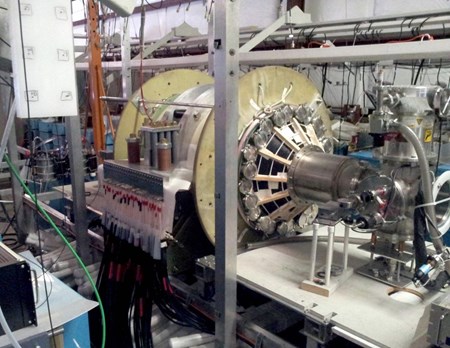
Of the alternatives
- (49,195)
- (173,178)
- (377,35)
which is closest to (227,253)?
(173,178)

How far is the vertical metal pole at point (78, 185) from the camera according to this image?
2084mm

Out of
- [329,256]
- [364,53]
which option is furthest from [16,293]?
[364,53]

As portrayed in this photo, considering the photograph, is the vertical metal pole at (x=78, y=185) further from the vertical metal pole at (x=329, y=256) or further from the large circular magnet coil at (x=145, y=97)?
the vertical metal pole at (x=329, y=256)

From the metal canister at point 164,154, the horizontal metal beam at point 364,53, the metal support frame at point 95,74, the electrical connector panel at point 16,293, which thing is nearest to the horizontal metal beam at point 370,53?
the horizontal metal beam at point 364,53

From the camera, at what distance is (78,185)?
7.15 feet

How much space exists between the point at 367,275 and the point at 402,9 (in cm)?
345

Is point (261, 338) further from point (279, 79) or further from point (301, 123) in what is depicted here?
point (279, 79)

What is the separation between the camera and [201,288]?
159cm

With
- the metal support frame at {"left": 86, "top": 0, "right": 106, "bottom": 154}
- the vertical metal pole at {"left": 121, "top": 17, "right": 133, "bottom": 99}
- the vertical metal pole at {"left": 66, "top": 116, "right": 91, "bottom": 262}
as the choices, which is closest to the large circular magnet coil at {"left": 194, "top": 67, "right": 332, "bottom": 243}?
the vertical metal pole at {"left": 66, "top": 116, "right": 91, "bottom": 262}

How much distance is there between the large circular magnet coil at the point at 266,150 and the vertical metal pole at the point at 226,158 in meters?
0.27

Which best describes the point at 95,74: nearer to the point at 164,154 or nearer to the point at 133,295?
the point at 164,154

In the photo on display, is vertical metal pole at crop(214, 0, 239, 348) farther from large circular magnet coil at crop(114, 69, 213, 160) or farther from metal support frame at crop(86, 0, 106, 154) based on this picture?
metal support frame at crop(86, 0, 106, 154)

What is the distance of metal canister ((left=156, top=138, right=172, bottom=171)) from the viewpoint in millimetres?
1713

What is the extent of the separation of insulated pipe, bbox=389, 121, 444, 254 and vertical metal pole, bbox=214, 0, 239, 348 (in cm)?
51
